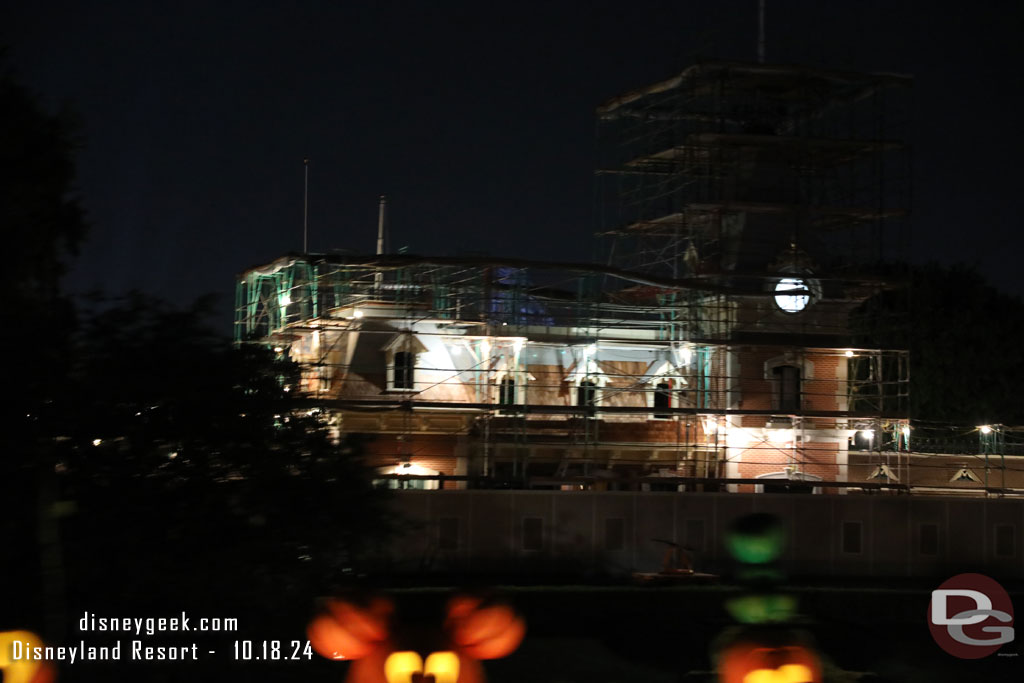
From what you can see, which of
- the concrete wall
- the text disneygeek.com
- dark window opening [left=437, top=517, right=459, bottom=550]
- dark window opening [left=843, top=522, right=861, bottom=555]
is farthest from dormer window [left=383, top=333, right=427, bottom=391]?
the text disneygeek.com

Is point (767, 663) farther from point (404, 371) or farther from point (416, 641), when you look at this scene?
point (404, 371)

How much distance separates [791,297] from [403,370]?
12464 millimetres

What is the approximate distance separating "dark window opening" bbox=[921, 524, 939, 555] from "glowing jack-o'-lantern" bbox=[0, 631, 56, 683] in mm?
26550

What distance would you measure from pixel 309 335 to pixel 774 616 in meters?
29.9

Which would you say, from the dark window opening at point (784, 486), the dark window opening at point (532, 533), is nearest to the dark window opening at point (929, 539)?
the dark window opening at point (784, 486)

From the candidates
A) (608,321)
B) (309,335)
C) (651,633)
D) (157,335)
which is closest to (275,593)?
(157,335)

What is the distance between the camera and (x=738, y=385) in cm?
4125

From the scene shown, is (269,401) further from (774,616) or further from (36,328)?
(774,616)

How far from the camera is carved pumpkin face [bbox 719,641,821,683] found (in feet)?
36.9

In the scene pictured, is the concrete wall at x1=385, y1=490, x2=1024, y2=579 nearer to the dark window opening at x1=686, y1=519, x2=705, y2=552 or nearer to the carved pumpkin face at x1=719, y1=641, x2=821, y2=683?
the dark window opening at x1=686, y1=519, x2=705, y2=552

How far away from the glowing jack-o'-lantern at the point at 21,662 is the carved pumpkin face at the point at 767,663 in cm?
649

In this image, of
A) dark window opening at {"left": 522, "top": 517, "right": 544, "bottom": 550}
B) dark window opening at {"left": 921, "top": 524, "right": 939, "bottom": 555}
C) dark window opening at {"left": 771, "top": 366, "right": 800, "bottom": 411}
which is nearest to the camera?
dark window opening at {"left": 522, "top": 517, "right": 544, "bottom": 550}

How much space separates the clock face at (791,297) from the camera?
41875 mm

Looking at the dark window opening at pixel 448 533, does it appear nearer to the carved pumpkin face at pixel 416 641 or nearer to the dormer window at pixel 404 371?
the dormer window at pixel 404 371
